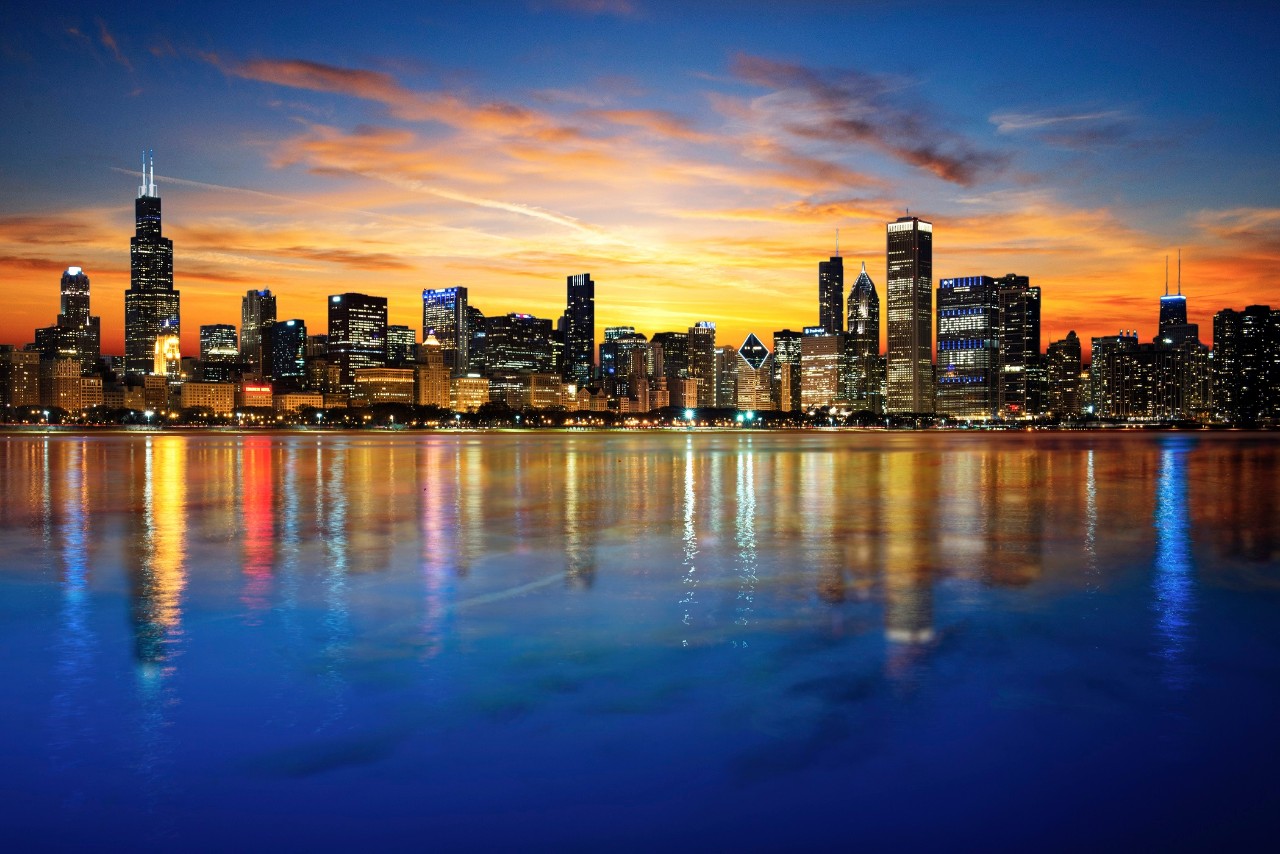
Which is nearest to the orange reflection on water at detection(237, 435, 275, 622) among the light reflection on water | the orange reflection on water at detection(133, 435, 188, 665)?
the orange reflection on water at detection(133, 435, 188, 665)

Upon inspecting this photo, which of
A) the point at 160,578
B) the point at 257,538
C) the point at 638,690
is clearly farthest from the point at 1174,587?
the point at 257,538

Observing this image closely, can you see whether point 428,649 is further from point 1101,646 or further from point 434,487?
point 434,487

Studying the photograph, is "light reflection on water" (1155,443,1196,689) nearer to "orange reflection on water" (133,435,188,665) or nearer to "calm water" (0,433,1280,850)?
"calm water" (0,433,1280,850)

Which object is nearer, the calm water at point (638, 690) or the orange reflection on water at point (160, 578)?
the calm water at point (638, 690)

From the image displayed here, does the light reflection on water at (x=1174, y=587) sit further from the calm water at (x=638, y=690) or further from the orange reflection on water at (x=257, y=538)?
the orange reflection on water at (x=257, y=538)

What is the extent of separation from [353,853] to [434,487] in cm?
3169

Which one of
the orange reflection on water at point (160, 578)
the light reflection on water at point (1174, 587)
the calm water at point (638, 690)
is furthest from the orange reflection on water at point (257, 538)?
the light reflection on water at point (1174, 587)

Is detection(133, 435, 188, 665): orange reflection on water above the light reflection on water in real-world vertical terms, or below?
above

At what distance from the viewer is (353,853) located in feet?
20.8

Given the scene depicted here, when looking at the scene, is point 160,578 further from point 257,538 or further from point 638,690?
point 638,690

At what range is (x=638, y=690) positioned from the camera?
9.62 m

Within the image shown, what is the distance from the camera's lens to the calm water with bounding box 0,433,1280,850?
687cm

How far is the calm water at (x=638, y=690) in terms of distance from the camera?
6867 mm

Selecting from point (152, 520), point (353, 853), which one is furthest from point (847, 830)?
point (152, 520)
